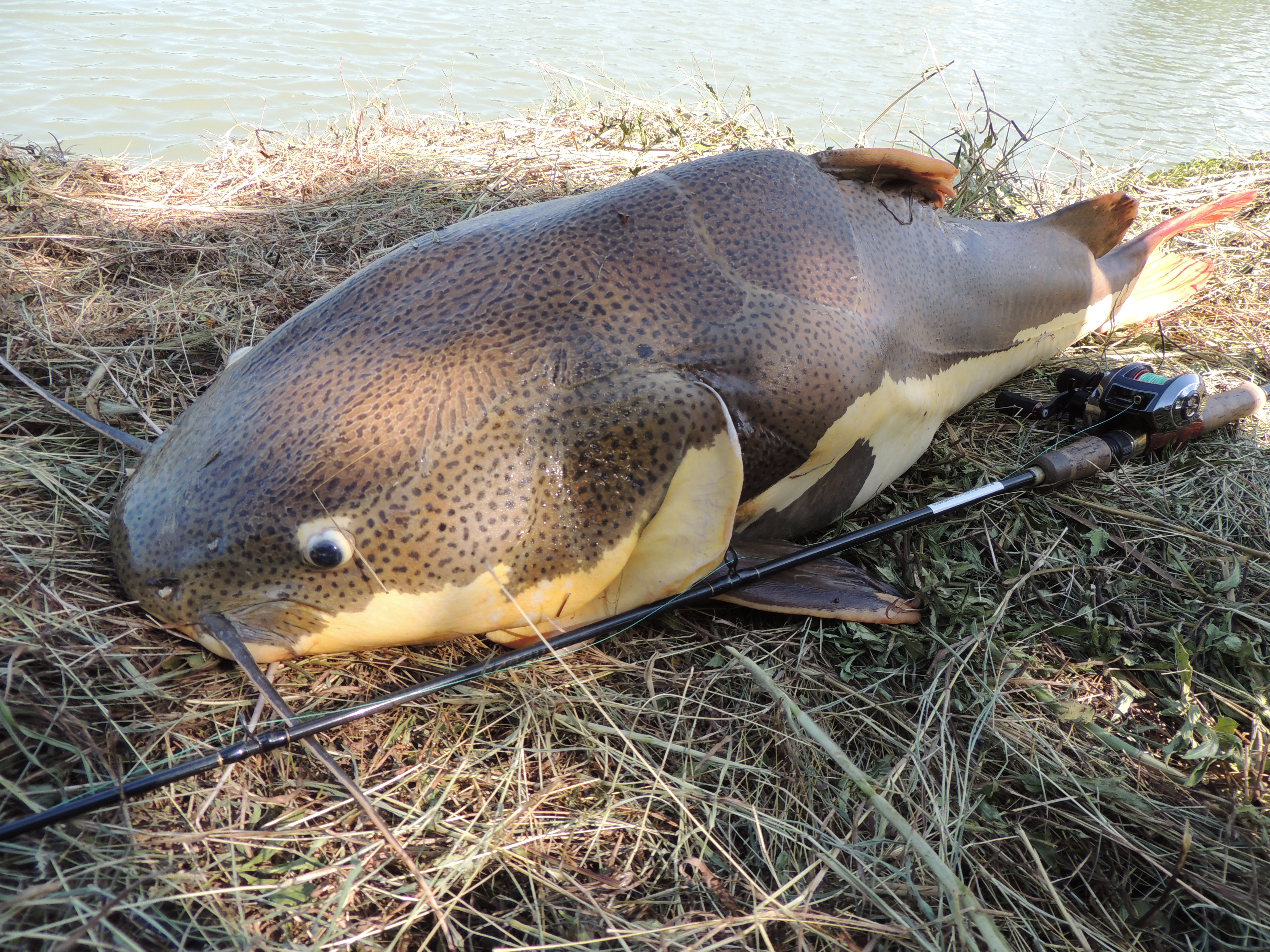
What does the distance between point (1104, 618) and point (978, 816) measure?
802 mm

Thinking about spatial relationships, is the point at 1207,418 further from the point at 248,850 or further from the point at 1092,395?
the point at 248,850

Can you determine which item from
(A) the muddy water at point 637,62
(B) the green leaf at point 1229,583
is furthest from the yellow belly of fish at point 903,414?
(A) the muddy water at point 637,62

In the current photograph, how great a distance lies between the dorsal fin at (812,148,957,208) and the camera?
104 inches

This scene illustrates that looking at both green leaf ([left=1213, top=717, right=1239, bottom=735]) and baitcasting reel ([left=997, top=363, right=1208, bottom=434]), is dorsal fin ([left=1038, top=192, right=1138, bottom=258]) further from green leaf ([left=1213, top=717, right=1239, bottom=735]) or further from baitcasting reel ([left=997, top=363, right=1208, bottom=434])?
green leaf ([left=1213, top=717, right=1239, bottom=735])

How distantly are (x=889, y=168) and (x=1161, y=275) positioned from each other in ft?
6.03

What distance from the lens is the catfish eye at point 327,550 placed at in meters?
1.88

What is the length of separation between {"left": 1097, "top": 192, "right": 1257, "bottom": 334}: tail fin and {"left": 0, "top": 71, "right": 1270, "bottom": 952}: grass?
85 centimetres

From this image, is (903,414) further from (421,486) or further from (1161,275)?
(1161,275)

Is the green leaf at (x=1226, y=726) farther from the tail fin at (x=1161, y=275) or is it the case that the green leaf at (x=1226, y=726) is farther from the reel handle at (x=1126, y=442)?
the tail fin at (x=1161, y=275)

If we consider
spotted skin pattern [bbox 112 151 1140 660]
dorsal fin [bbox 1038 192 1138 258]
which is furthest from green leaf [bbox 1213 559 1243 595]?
dorsal fin [bbox 1038 192 1138 258]

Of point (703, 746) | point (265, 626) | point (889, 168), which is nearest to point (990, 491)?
point (889, 168)

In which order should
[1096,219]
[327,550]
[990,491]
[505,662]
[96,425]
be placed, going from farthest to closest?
[1096,219] → [990,491] → [96,425] → [505,662] → [327,550]

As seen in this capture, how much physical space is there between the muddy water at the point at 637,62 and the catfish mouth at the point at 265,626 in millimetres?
4544

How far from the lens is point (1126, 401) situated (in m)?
2.87
